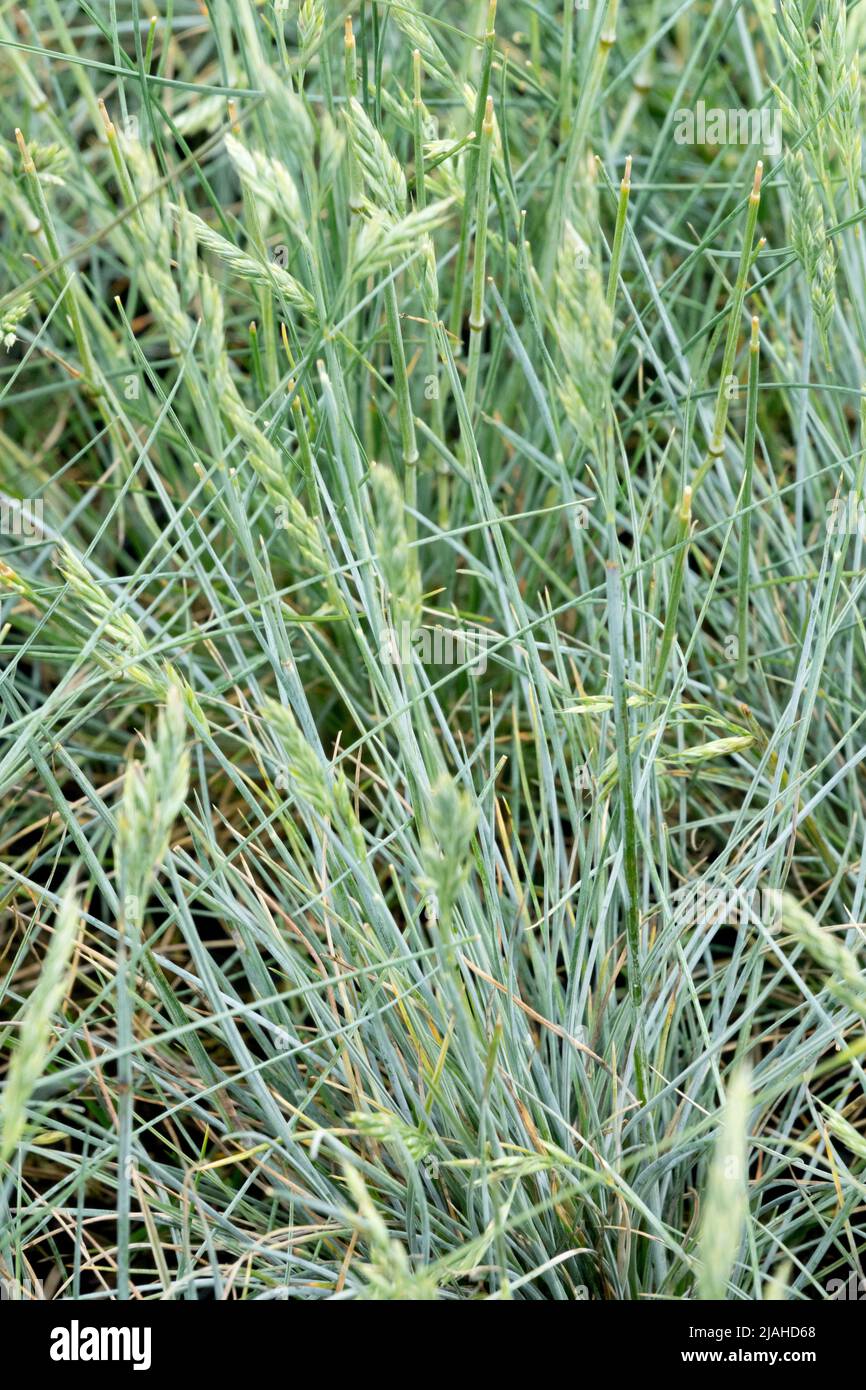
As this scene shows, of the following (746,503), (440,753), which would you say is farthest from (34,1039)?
(746,503)

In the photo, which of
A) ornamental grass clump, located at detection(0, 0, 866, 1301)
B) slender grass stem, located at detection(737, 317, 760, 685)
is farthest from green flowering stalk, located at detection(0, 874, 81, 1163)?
slender grass stem, located at detection(737, 317, 760, 685)

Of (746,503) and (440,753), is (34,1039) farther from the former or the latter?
(746,503)

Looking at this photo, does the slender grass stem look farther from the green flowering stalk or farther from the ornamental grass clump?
the green flowering stalk

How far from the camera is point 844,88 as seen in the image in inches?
29.9

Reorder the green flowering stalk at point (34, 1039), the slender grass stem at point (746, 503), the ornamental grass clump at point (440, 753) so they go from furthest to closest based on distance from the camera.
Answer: the slender grass stem at point (746, 503)
the ornamental grass clump at point (440, 753)
the green flowering stalk at point (34, 1039)

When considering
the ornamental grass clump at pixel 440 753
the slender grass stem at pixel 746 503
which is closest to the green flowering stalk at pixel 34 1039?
the ornamental grass clump at pixel 440 753

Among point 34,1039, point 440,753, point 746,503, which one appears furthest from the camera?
point 746,503

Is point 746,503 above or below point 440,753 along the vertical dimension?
above

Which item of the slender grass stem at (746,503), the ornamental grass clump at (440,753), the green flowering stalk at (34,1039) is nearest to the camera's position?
the green flowering stalk at (34,1039)

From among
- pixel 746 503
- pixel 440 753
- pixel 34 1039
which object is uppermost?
pixel 746 503

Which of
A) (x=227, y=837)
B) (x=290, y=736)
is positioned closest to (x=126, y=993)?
(x=290, y=736)

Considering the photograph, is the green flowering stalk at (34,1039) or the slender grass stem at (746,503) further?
the slender grass stem at (746,503)

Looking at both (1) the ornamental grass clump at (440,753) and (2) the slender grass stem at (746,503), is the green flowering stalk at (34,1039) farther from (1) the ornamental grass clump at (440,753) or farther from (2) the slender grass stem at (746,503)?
(2) the slender grass stem at (746,503)

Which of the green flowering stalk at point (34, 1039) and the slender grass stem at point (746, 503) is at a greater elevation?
the slender grass stem at point (746, 503)
